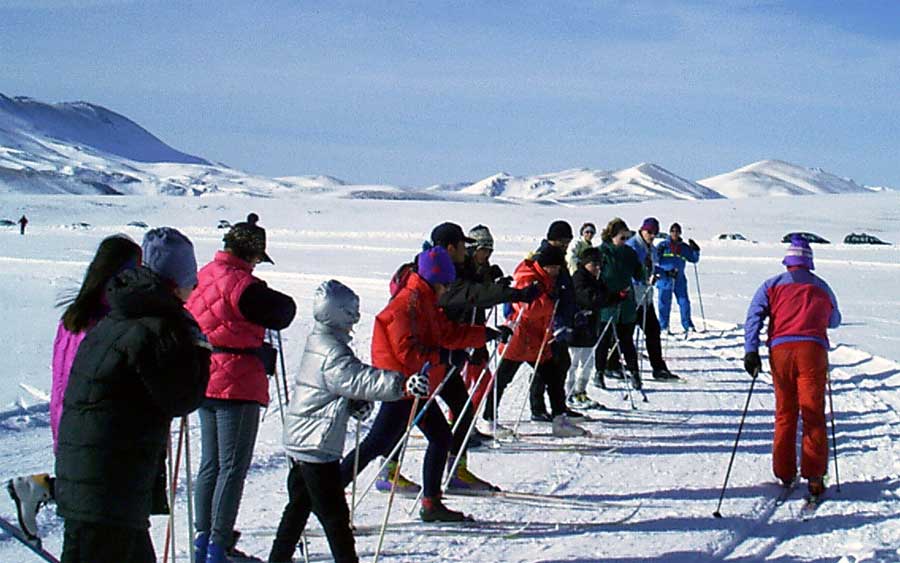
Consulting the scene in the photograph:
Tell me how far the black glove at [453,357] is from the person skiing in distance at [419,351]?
5 centimetres

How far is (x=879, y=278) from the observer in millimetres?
26906

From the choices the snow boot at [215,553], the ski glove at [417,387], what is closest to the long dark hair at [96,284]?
the ski glove at [417,387]

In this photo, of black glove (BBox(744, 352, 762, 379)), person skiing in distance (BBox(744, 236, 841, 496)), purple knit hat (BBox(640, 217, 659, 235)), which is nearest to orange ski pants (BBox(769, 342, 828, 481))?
person skiing in distance (BBox(744, 236, 841, 496))

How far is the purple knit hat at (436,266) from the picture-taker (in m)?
5.56

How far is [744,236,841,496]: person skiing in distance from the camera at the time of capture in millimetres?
6422

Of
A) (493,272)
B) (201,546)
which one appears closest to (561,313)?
(493,272)

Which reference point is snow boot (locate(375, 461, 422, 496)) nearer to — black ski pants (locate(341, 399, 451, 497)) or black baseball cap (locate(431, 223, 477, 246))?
black ski pants (locate(341, 399, 451, 497))

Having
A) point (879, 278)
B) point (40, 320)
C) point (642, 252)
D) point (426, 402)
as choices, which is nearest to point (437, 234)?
point (426, 402)

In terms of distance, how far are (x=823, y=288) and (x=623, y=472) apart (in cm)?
190

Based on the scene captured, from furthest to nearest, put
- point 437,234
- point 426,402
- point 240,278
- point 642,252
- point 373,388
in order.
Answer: point 642,252
point 437,234
point 426,402
point 240,278
point 373,388

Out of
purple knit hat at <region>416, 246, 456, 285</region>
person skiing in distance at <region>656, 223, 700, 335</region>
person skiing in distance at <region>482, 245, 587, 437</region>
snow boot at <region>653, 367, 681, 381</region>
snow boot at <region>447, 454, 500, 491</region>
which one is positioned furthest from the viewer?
person skiing in distance at <region>656, 223, 700, 335</region>

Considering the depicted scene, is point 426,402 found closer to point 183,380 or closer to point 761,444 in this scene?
point 183,380

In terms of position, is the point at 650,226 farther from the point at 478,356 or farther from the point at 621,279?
the point at 478,356

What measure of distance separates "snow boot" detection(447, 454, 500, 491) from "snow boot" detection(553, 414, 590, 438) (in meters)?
1.74
